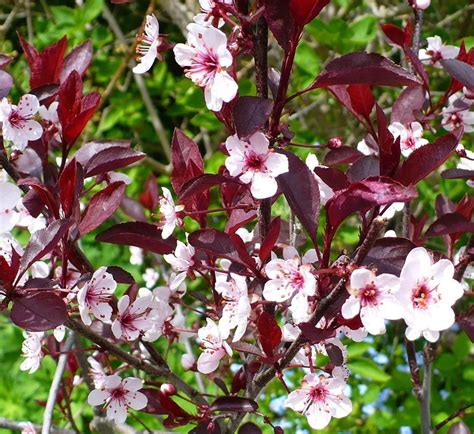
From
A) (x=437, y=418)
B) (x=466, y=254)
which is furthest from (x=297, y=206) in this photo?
(x=437, y=418)

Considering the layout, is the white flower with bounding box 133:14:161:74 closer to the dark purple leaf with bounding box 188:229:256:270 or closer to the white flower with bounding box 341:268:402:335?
the dark purple leaf with bounding box 188:229:256:270

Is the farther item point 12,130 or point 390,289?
point 12,130

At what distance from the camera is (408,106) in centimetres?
126

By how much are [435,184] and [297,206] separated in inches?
76.3

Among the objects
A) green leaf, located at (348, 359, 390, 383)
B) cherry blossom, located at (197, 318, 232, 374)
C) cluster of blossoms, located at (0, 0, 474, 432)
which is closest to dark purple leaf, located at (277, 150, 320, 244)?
cluster of blossoms, located at (0, 0, 474, 432)

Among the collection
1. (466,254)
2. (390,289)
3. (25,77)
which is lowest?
(25,77)

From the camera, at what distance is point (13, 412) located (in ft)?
8.02

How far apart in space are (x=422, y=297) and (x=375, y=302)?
0.25ft

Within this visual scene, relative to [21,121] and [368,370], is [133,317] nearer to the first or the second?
[21,121]

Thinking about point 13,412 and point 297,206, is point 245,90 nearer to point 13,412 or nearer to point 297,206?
point 297,206

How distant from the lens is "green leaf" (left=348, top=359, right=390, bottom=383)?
6.85 ft

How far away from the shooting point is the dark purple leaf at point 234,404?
3.18ft

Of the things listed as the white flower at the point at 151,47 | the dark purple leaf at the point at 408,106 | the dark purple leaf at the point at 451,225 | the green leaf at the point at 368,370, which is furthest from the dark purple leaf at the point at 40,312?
the green leaf at the point at 368,370

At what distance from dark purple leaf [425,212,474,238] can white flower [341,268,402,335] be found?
28 centimetres
